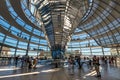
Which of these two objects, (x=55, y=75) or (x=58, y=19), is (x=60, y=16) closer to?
(x=58, y=19)

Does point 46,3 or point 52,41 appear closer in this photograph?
point 46,3

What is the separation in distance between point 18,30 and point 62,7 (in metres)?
23.3

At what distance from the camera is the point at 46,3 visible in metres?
26.6

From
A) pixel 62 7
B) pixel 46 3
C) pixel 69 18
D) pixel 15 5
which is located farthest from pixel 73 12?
pixel 15 5

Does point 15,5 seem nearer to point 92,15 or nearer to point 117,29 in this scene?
point 92,15

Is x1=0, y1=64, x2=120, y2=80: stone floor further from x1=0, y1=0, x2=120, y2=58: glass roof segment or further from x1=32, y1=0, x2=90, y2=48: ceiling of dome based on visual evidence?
x1=32, y1=0, x2=90, y2=48: ceiling of dome

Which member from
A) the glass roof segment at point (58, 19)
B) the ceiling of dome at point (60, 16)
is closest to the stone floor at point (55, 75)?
the glass roof segment at point (58, 19)

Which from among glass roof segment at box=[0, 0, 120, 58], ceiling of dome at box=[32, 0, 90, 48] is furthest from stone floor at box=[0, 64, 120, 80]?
ceiling of dome at box=[32, 0, 90, 48]

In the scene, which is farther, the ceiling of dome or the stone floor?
the ceiling of dome

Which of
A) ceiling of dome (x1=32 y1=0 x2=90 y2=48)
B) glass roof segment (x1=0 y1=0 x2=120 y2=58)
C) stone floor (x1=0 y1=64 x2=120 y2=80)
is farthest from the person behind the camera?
glass roof segment (x1=0 y1=0 x2=120 y2=58)

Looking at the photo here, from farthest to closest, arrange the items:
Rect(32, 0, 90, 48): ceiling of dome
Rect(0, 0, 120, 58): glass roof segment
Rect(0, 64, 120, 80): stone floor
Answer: Rect(0, 0, 120, 58): glass roof segment
Rect(32, 0, 90, 48): ceiling of dome
Rect(0, 64, 120, 80): stone floor

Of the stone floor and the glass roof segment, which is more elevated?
the glass roof segment

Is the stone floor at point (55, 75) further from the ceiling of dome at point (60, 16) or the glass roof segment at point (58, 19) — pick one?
the ceiling of dome at point (60, 16)

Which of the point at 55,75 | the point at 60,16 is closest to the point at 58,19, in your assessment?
the point at 60,16
